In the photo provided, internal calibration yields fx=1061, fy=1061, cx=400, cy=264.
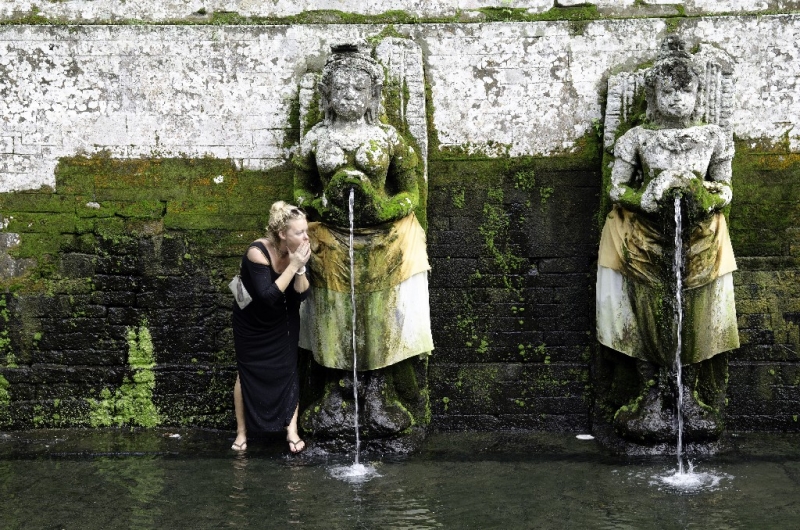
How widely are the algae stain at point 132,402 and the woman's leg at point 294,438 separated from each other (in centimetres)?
113

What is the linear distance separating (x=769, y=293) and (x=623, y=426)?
4.55ft

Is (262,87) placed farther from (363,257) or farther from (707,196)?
(707,196)

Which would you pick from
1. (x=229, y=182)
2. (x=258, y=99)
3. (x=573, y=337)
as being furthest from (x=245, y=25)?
(x=573, y=337)

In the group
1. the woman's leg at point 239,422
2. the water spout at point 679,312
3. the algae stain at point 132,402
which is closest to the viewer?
the water spout at point 679,312

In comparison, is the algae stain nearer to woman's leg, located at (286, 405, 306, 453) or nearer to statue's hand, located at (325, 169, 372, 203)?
woman's leg, located at (286, 405, 306, 453)

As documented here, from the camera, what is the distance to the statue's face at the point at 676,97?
21.0 feet

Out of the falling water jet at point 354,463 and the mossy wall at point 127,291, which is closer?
the falling water jet at point 354,463

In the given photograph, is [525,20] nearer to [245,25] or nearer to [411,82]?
[411,82]

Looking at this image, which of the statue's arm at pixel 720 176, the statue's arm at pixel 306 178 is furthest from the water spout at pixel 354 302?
the statue's arm at pixel 720 176

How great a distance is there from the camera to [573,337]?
7223mm

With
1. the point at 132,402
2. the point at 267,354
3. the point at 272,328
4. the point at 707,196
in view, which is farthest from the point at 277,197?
the point at 707,196

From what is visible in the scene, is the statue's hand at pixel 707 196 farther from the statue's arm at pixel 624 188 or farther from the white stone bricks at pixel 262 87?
the white stone bricks at pixel 262 87

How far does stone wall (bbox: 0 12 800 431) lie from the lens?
23.0 ft

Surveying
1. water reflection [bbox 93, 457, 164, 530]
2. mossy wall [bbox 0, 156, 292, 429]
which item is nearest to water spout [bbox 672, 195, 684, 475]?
mossy wall [bbox 0, 156, 292, 429]
